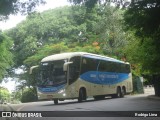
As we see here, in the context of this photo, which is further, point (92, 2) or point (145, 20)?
point (145, 20)

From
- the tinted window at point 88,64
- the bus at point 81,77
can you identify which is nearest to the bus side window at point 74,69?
the bus at point 81,77

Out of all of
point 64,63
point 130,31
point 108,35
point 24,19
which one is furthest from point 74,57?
point 130,31

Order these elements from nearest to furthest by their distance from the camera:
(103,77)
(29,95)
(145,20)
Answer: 1. (29,95)
2. (103,77)
3. (145,20)

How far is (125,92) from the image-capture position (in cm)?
705

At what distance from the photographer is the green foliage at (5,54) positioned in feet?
18.4

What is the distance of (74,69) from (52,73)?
25.7 inches

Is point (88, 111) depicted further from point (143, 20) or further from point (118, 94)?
point (143, 20)

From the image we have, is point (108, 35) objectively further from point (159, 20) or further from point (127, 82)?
point (159, 20)

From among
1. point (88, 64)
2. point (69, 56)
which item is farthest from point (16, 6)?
point (88, 64)

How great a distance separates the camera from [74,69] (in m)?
6.71

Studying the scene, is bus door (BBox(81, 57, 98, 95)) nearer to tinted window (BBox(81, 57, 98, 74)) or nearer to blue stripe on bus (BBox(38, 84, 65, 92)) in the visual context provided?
tinted window (BBox(81, 57, 98, 74))

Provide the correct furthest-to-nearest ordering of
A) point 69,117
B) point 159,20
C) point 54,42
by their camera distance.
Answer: point 159,20 → point 54,42 → point 69,117

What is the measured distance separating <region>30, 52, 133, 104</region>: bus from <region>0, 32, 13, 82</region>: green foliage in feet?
1.43

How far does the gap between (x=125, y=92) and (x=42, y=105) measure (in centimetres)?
213
